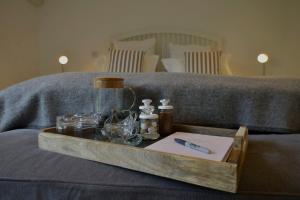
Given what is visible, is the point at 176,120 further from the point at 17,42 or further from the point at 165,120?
the point at 17,42

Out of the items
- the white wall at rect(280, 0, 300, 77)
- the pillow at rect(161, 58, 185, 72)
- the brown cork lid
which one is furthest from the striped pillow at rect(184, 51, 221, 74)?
the brown cork lid

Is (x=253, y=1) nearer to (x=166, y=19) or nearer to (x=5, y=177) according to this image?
(x=166, y=19)

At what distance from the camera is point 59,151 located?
85 cm

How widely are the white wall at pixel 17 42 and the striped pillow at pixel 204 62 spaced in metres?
1.84

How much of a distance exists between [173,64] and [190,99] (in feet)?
5.68

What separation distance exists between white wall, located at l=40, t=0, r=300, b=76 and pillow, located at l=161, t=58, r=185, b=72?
55 centimetres

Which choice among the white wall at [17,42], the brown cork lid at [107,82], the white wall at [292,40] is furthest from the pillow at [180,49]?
the brown cork lid at [107,82]

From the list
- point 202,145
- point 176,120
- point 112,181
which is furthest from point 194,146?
point 176,120

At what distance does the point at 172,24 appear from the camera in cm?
321

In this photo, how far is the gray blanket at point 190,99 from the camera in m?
1.10

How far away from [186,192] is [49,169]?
356 millimetres

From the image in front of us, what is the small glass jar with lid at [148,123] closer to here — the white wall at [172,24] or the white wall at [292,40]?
the white wall at [172,24]

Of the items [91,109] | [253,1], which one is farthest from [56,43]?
[91,109]

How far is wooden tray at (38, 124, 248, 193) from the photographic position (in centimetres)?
58
